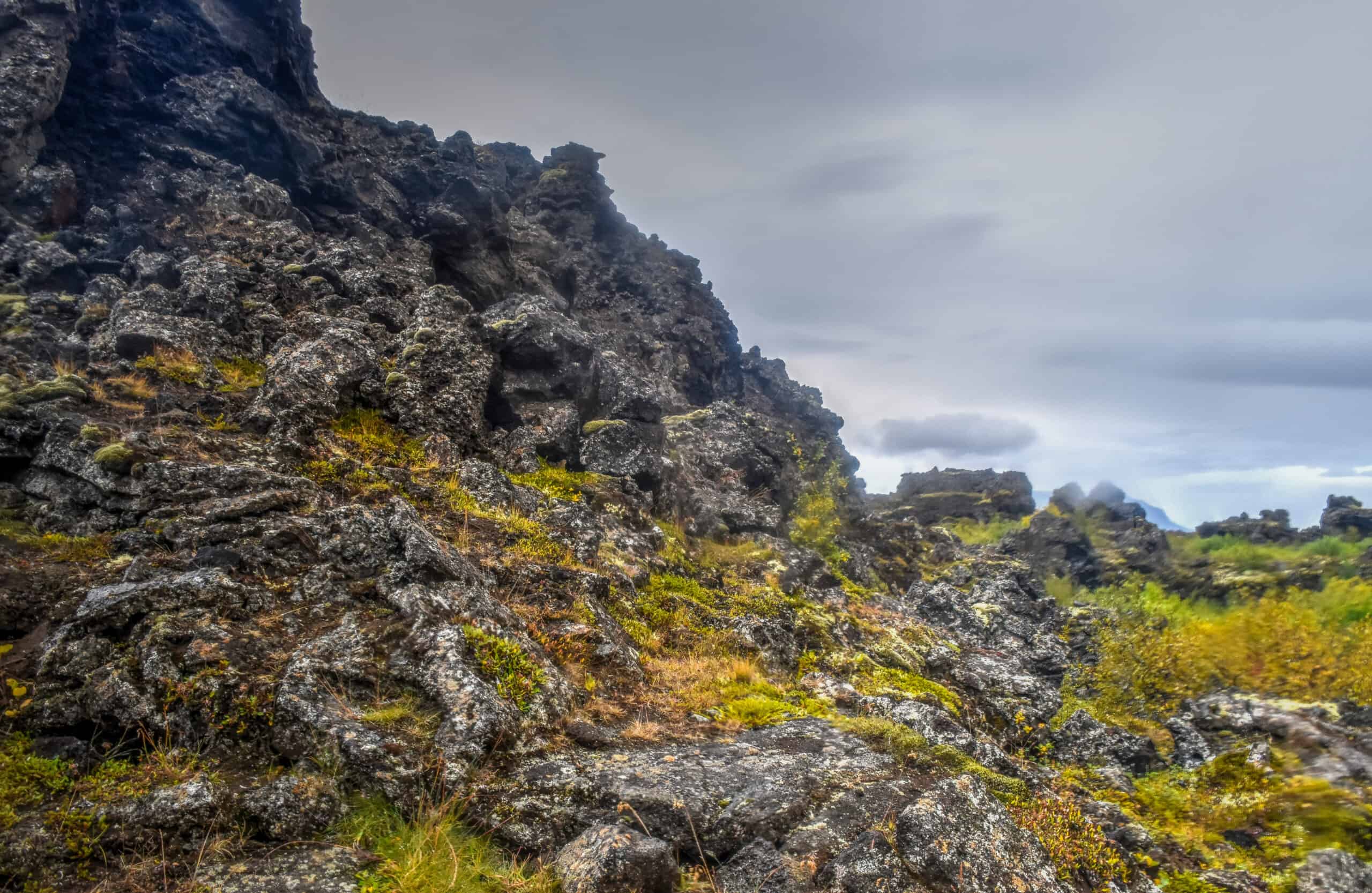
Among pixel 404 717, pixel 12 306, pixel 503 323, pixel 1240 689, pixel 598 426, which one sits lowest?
pixel 404 717

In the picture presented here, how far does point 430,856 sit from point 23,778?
12.2 ft

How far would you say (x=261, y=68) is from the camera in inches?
1316

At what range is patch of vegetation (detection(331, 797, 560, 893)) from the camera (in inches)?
203

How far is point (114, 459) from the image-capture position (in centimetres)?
1048

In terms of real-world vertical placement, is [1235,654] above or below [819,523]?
below

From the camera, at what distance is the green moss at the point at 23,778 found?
5.13m

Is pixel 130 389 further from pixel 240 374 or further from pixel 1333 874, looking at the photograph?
pixel 1333 874

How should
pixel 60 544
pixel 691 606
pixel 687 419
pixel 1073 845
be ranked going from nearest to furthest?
pixel 1073 845
pixel 60 544
pixel 691 606
pixel 687 419

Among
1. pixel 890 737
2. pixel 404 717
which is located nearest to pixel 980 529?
pixel 890 737

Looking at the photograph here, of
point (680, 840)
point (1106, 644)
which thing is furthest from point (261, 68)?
point (1106, 644)

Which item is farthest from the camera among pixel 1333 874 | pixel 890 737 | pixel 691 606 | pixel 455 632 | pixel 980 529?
pixel 980 529

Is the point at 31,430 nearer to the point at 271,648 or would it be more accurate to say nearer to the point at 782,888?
the point at 271,648

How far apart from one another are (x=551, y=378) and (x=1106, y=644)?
678 inches

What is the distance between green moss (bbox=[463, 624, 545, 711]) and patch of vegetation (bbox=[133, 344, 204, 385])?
1158cm
